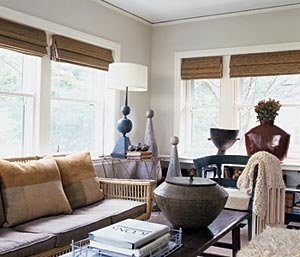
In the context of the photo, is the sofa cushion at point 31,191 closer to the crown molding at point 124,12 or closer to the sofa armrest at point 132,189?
the sofa armrest at point 132,189

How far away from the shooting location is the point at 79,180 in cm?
324

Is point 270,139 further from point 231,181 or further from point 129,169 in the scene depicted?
point 129,169

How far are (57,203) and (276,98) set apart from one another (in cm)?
290

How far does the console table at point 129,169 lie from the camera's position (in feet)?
A: 14.5

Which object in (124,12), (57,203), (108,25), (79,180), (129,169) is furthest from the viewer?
(129,169)

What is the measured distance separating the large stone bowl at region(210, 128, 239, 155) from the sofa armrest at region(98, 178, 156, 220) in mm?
1283

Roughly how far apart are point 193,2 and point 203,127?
157 centimetres

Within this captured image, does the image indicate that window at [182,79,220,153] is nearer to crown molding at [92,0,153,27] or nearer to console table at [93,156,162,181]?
console table at [93,156,162,181]

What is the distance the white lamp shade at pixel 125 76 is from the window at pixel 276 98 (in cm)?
142

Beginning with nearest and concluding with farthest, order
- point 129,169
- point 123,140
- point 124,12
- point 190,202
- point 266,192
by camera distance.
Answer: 1. point 190,202
2. point 266,192
3. point 123,140
4. point 124,12
5. point 129,169

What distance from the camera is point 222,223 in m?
2.43

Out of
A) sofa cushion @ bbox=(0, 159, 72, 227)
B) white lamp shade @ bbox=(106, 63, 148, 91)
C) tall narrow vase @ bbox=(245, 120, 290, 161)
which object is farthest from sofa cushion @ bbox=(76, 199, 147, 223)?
tall narrow vase @ bbox=(245, 120, 290, 161)

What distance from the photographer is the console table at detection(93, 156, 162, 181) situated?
443 cm

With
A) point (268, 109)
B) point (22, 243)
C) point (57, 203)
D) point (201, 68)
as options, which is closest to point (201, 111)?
point (201, 68)
